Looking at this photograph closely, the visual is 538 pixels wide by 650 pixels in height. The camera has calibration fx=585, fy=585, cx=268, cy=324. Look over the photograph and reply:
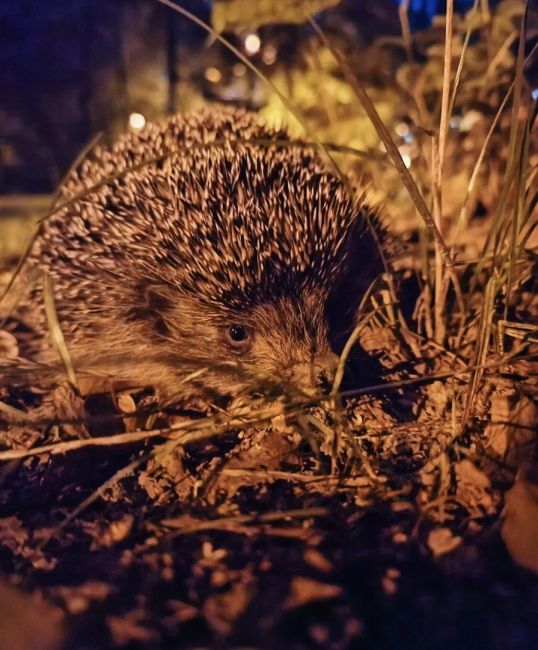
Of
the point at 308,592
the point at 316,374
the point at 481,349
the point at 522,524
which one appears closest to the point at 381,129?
the point at 481,349

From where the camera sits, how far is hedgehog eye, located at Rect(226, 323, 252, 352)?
2518 millimetres

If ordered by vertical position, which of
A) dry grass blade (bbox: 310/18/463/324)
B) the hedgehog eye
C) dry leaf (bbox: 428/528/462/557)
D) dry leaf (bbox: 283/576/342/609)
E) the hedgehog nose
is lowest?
dry leaf (bbox: 283/576/342/609)

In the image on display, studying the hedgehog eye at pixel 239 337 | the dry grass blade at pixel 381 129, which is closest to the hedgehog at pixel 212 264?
the hedgehog eye at pixel 239 337

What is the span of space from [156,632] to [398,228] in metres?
2.80

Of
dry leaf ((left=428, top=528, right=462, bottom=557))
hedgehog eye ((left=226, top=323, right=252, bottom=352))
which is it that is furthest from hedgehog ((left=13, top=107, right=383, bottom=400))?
dry leaf ((left=428, top=528, right=462, bottom=557))

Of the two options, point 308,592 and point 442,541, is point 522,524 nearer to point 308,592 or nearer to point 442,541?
point 442,541

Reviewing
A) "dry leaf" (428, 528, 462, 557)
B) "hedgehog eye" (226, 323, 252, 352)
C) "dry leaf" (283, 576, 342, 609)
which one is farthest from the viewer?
"hedgehog eye" (226, 323, 252, 352)

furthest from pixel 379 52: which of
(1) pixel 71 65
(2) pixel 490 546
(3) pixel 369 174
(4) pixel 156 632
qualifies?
(4) pixel 156 632

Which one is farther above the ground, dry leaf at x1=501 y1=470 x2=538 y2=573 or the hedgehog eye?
the hedgehog eye

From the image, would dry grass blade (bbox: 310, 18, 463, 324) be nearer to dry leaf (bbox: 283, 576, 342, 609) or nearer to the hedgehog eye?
the hedgehog eye

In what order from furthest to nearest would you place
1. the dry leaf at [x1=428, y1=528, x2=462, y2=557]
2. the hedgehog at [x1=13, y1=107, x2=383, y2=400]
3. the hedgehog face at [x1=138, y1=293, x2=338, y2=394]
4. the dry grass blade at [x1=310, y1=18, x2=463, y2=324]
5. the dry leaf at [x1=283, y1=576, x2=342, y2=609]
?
1. the hedgehog at [x1=13, y1=107, x2=383, y2=400]
2. the hedgehog face at [x1=138, y1=293, x2=338, y2=394]
3. the dry grass blade at [x1=310, y1=18, x2=463, y2=324]
4. the dry leaf at [x1=428, y1=528, x2=462, y2=557]
5. the dry leaf at [x1=283, y1=576, x2=342, y2=609]

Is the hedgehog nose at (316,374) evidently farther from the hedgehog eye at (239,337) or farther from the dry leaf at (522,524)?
the dry leaf at (522,524)

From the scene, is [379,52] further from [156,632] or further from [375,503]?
[156,632]

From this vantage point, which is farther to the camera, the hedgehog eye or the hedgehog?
the hedgehog eye
